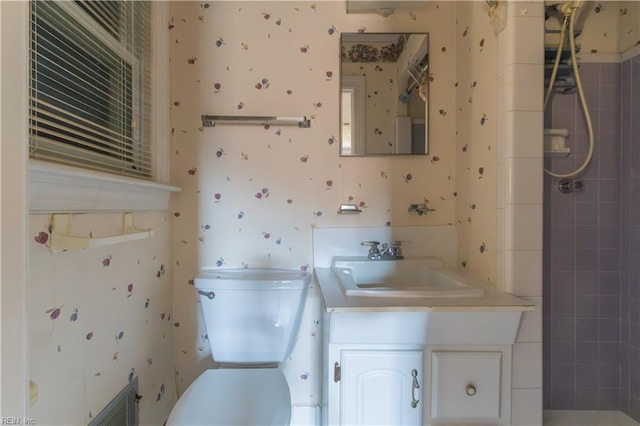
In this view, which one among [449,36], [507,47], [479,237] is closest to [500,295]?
[479,237]

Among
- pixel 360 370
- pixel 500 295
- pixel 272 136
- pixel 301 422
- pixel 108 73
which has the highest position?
pixel 108 73

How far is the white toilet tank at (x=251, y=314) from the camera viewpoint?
51.2 inches

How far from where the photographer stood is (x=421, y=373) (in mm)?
958

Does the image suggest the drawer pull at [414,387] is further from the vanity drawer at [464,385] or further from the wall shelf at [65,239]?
the wall shelf at [65,239]

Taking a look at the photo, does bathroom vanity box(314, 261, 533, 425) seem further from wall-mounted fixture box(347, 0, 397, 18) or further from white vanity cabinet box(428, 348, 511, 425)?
wall-mounted fixture box(347, 0, 397, 18)

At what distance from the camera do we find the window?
2.64 ft

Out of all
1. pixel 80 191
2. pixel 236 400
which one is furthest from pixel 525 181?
pixel 80 191

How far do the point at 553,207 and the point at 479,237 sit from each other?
17.0 inches

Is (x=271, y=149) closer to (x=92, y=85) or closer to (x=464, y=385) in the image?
(x=92, y=85)

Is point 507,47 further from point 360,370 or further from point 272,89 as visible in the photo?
point 360,370

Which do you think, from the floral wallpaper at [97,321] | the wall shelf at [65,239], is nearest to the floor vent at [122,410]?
the floral wallpaper at [97,321]

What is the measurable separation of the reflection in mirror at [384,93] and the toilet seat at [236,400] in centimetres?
104

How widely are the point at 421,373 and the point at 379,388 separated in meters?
0.14

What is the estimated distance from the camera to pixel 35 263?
72 cm
